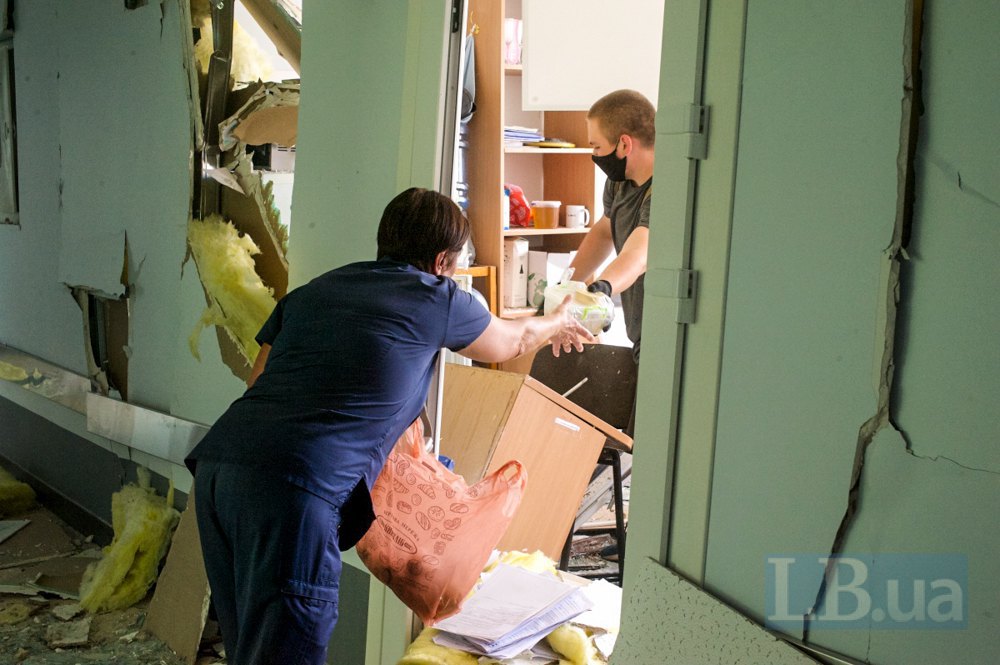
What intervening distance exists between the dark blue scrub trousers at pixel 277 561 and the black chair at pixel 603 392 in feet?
4.45

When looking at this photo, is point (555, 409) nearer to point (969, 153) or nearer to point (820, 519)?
point (820, 519)

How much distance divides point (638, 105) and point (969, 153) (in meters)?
1.76

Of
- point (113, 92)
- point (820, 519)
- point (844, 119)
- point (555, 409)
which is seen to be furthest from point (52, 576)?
point (844, 119)

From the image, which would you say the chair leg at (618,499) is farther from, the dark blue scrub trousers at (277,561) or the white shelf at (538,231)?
the dark blue scrub trousers at (277,561)

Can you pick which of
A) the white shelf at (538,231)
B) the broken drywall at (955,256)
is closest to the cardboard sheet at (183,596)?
the white shelf at (538,231)

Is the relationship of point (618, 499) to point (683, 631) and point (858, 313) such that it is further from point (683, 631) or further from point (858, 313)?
point (858, 313)

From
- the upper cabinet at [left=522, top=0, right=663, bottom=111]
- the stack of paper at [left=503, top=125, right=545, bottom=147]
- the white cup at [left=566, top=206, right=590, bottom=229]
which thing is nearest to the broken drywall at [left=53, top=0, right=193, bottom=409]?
the upper cabinet at [left=522, top=0, right=663, bottom=111]

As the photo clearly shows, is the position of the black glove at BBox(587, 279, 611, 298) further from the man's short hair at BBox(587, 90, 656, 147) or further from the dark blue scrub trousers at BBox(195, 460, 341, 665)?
the dark blue scrub trousers at BBox(195, 460, 341, 665)

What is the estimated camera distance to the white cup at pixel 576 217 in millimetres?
4328

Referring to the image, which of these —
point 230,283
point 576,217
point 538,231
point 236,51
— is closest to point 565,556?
point 230,283

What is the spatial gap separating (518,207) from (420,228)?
7.64 ft

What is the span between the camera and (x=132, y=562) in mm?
3141

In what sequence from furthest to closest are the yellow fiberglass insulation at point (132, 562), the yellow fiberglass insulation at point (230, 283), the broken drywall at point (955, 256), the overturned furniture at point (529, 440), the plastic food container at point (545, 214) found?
the plastic food container at point (545, 214), the yellow fiberglass insulation at point (132, 562), the yellow fiberglass insulation at point (230, 283), the overturned furniture at point (529, 440), the broken drywall at point (955, 256)

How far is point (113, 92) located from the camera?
3.38 m
